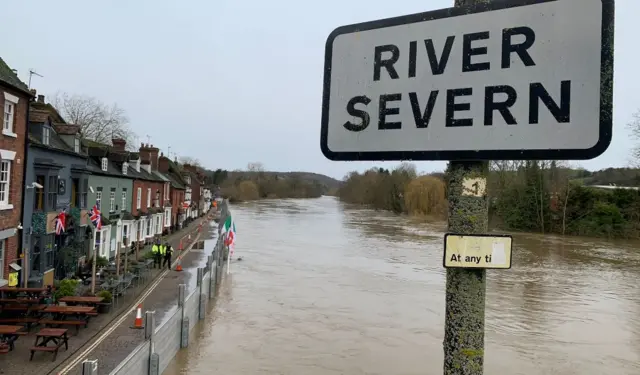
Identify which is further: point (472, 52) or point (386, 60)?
point (386, 60)

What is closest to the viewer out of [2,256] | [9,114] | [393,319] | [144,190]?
[2,256]

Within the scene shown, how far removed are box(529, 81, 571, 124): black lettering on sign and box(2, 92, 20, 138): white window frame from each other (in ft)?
46.6

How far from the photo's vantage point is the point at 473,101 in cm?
181

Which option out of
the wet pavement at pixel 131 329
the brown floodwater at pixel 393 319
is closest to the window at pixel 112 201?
the wet pavement at pixel 131 329

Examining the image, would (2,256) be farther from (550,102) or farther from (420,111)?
(550,102)

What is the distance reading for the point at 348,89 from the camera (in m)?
2.04

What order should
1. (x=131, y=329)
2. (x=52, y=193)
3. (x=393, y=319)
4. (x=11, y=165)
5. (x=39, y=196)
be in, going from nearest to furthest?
(x=131, y=329) → (x=11, y=165) → (x=393, y=319) → (x=39, y=196) → (x=52, y=193)

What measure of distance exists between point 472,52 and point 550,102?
1.21 feet

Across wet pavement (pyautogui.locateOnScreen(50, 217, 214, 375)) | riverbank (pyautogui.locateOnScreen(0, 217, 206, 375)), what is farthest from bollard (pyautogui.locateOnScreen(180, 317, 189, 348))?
riverbank (pyautogui.locateOnScreen(0, 217, 206, 375))

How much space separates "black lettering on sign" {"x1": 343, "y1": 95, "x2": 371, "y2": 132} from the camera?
201cm

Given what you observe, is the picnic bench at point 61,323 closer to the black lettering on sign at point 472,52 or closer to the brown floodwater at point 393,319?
the brown floodwater at point 393,319

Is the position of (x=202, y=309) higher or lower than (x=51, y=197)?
lower

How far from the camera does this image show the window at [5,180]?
12.5 metres

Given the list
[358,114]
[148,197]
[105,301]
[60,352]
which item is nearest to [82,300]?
[105,301]
